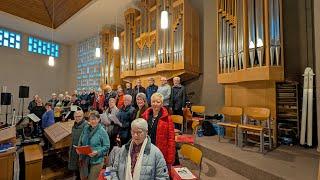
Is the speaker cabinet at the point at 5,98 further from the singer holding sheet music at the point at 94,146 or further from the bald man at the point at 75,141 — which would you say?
the singer holding sheet music at the point at 94,146

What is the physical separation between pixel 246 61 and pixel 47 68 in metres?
10.7

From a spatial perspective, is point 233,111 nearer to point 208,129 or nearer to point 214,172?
point 208,129

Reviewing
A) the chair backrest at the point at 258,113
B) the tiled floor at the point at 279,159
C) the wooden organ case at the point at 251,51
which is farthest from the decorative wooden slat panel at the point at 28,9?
the chair backrest at the point at 258,113

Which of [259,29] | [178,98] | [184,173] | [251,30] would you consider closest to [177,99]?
[178,98]

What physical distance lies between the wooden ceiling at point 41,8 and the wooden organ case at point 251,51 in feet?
15.7

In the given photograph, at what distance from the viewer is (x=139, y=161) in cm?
174

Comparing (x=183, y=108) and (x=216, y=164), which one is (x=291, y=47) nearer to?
(x=183, y=108)

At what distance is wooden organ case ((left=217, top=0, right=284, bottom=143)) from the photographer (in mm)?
3812

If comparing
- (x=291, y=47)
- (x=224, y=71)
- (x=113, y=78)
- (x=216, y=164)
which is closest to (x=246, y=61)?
(x=224, y=71)

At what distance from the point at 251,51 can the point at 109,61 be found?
6.30 meters

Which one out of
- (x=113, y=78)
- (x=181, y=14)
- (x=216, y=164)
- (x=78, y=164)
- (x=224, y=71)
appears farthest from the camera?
(x=113, y=78)

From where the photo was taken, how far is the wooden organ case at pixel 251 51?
3.81 meters

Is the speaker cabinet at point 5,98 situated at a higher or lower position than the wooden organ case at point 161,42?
lower

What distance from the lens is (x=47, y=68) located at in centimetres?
1117
